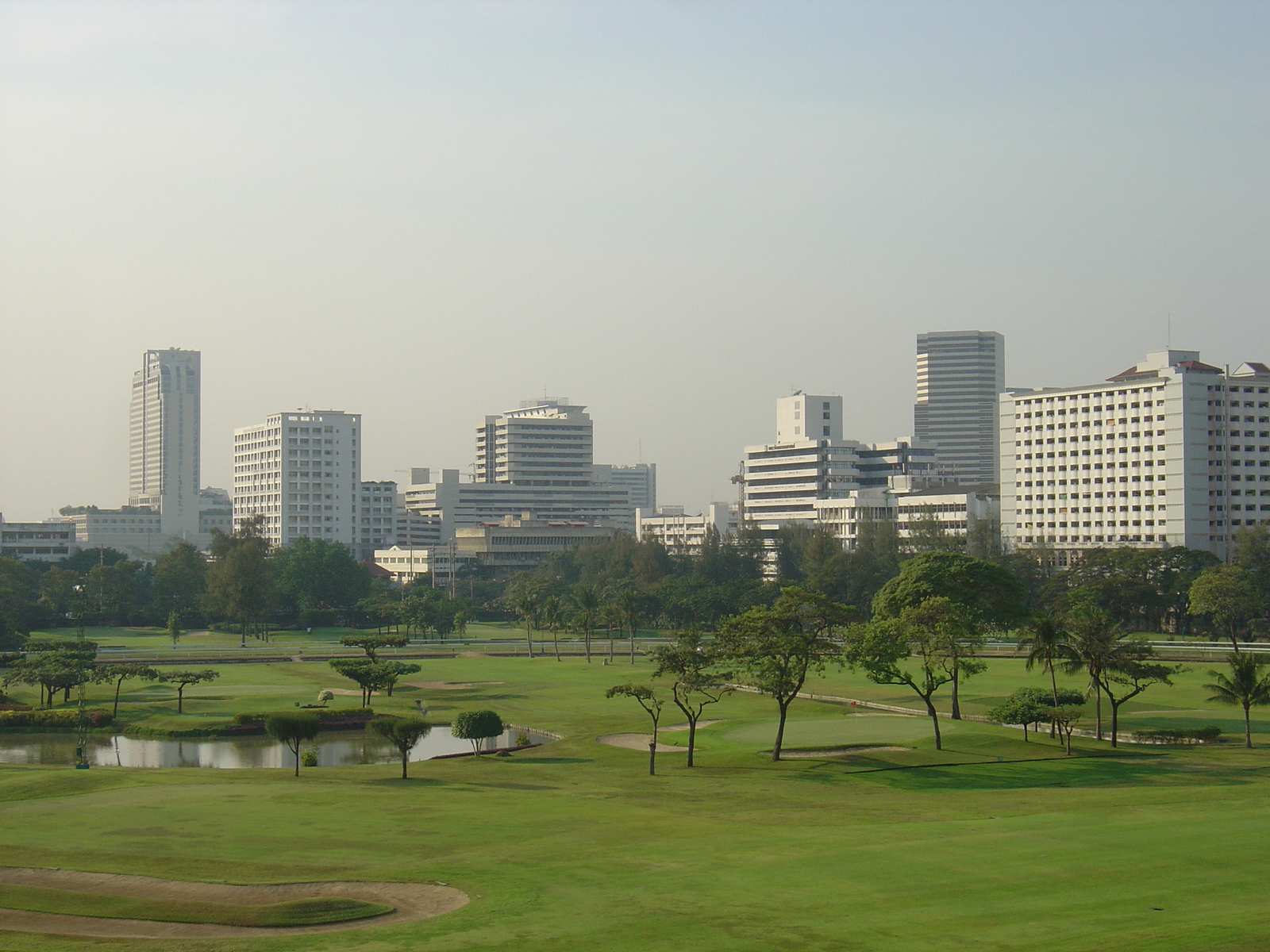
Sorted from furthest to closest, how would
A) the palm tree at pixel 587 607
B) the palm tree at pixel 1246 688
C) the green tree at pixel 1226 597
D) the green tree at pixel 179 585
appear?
the green tree at pixel 179 585, the green tree at pixel 1226 597, the palm tree at pixel 587 607, the palm tree at pixel 1246 688

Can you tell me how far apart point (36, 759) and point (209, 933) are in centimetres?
3995

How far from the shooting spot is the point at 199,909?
28.5 meters

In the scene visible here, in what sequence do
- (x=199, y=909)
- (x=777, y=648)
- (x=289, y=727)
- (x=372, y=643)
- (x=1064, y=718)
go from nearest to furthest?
(x=199, y=909) < (x=289, y=727) < (x=777, y=648) < (x=1064, y=718) < (x=372, y=643)

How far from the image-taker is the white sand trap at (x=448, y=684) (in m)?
91.3

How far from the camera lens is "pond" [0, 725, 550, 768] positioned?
61.6 metres

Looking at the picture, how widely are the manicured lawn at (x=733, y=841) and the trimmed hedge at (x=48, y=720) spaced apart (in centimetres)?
2061

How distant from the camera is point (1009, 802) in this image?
45344 mm

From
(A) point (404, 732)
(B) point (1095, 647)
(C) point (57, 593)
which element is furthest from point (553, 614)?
(C) point (57, 593)

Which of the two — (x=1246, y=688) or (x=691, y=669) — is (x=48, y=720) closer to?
(x=691, y=669)

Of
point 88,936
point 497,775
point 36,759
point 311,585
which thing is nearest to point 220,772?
point 497,775

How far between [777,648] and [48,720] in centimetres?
4302

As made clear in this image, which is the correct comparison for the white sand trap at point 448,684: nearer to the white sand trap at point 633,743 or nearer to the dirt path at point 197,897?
the white sand trap at point 633,743

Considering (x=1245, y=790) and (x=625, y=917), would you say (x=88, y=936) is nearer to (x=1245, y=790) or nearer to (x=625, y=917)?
(x=625, y=917)

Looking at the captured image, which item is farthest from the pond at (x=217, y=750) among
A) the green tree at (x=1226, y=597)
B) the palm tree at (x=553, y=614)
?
the green tree at (x=1226, y=597)
